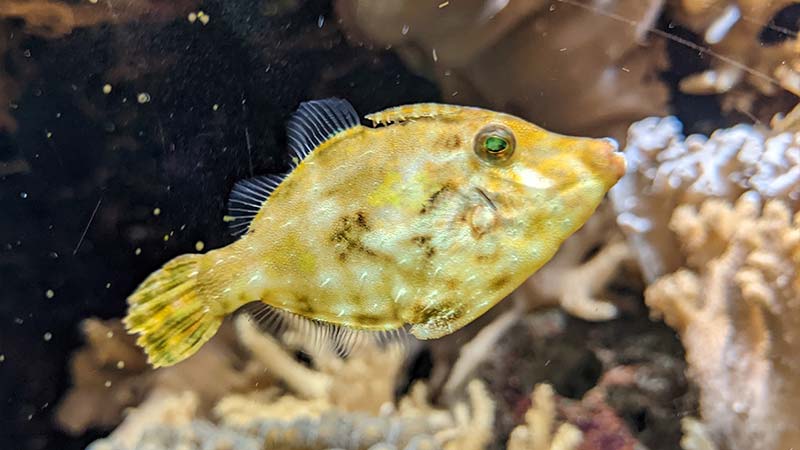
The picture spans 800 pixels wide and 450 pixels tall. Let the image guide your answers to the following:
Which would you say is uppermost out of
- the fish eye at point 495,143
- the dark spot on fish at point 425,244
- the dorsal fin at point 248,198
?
the fish eye at point 495,143

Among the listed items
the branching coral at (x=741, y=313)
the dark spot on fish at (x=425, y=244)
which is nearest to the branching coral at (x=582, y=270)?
the branching coral at (x=741, y=313)

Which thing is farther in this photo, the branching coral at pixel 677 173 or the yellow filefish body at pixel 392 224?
the branching coral at pixel 677 173

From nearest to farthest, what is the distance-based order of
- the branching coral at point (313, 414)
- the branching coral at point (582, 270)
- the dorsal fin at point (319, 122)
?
the dorsal fin at point (319, 122), the branching coral at point (313, 414), the branching coral at point (582, 270)

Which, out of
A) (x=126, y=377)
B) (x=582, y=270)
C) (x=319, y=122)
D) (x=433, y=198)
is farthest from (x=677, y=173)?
(x=126, y=377)

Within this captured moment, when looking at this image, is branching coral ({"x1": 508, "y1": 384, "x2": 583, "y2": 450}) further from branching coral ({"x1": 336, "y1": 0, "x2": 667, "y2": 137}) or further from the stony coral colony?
branching coral ({"x1": 336, "y1": 0, "x2": 667, "y2": 137})

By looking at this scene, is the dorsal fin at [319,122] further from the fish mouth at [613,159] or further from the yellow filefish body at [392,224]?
the fish mouth at [613,159]

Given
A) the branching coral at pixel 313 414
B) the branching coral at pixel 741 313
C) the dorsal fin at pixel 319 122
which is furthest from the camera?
the branching coral at pixel 313 414

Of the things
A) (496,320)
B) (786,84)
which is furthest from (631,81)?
(496,320)

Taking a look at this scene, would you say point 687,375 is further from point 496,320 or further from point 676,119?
point 676,119

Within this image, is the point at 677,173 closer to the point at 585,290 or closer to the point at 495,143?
the point at 585,290
